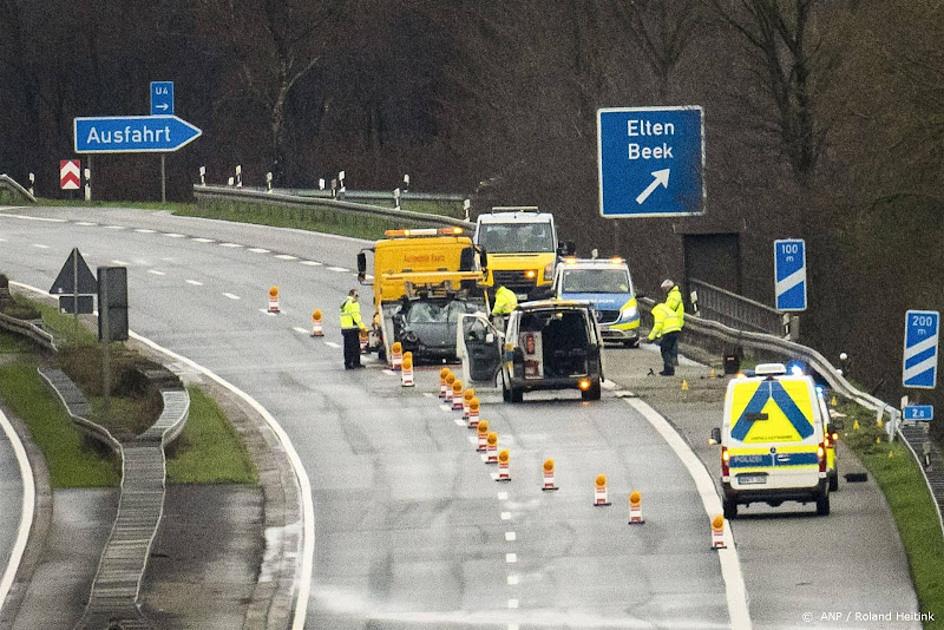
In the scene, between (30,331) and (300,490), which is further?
(30,331)

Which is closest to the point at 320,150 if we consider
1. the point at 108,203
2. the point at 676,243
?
the point at 108,203

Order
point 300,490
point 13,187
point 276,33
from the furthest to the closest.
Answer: point 276,33 < point 13,187 < point 300,490

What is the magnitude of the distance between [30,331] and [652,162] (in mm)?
13221

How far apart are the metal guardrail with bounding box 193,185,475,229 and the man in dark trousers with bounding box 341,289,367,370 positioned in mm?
13848

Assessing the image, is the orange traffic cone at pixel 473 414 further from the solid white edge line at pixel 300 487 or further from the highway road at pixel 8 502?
the highway road at pixel 8 502

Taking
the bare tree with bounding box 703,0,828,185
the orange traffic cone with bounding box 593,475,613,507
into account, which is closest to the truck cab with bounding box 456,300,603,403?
the orange traffic cone with bounding box 593,475,613,507

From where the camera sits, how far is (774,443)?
27828 millimetres

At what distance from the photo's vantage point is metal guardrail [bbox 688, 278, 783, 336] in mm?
44156

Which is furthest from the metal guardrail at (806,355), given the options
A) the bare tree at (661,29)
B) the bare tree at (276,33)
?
the bare tree at (276,33)

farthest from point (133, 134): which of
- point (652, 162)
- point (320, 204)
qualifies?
point (652, 162)

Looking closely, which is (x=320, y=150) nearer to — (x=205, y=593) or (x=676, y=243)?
(x=676, y=243)

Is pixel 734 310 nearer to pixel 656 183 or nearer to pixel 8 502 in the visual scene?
pixel 656 183

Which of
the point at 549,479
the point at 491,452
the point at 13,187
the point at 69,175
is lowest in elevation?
the point at 549,479

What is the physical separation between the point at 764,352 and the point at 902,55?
5761mm
